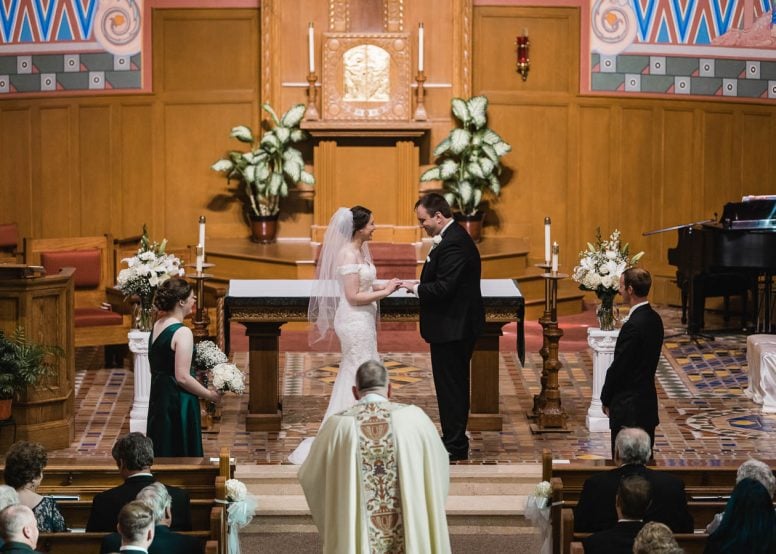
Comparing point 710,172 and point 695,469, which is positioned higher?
point 710,172

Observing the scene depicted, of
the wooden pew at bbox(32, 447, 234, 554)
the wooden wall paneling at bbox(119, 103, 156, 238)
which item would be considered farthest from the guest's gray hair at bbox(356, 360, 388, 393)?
the wooden wall paneling at bbox(119, 103, 156, 238)

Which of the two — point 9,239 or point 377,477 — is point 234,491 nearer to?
point 377,477

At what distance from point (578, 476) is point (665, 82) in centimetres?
923

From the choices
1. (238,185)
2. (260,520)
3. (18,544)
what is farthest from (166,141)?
(18,544)

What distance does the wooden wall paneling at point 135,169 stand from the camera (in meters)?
15.0

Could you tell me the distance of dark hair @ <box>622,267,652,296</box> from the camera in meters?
7.14

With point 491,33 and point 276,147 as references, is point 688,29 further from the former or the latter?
point 276,147

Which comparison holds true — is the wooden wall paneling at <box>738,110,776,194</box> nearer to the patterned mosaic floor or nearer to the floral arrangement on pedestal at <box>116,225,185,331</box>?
the patterned mosaic floor

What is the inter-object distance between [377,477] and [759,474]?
152 cm

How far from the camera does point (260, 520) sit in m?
7.79

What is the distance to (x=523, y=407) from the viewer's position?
32.9 ft

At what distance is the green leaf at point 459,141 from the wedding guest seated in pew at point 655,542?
9.81 m

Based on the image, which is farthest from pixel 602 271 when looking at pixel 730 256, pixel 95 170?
pixel 95 170

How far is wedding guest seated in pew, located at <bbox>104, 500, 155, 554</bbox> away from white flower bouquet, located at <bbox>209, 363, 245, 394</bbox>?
2737mm
